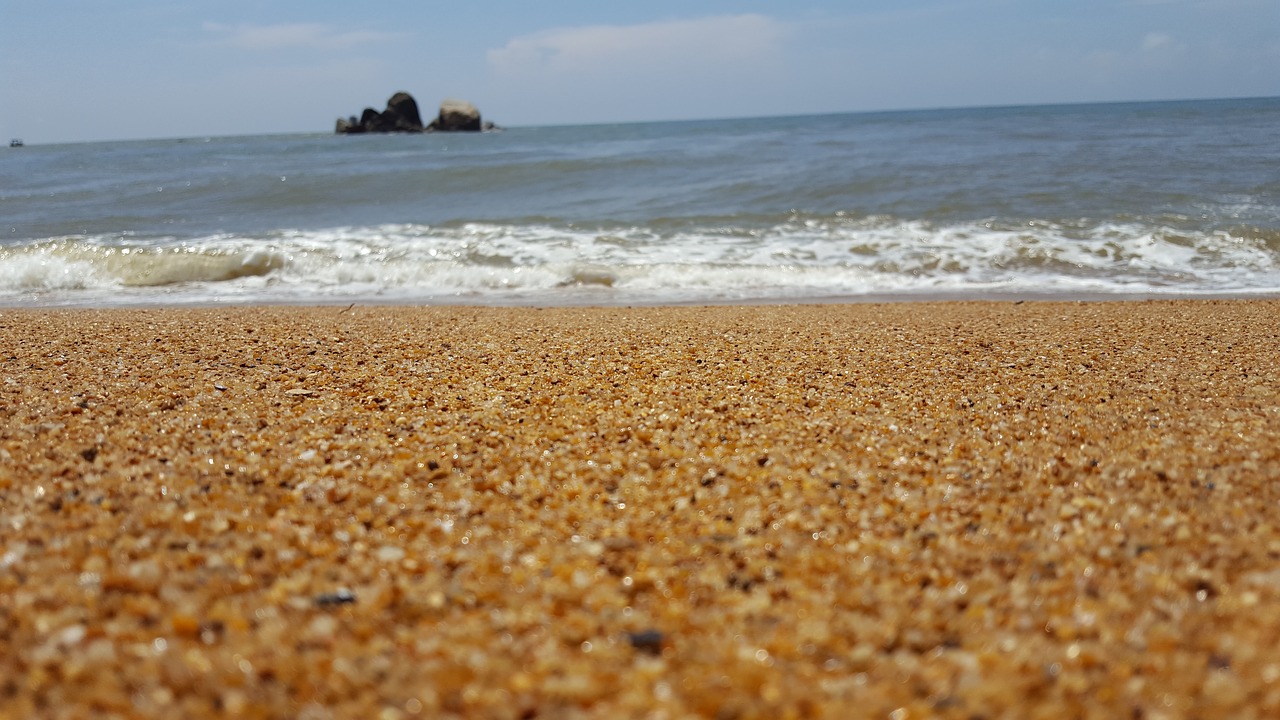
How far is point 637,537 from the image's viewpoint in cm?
256

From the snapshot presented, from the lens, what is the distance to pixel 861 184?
61.3ft

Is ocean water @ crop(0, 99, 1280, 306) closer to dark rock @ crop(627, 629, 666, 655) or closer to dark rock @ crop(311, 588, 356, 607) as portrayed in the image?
dark rock @ crop(311, 588, 356, 607)

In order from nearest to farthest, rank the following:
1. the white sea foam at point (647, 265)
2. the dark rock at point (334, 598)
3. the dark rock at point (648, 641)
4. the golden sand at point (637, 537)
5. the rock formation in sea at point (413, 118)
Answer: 1. the golden sand at point (637, 537)
2. the dark rock at point (648, 641)
3. the dark rock at point (334, 598)
4. the white sea foam at point (647, 265)
5. the rock formation in sea at point (413, 118)

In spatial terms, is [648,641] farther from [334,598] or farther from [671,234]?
[671,234]

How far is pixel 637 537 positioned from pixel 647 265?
8520 mm

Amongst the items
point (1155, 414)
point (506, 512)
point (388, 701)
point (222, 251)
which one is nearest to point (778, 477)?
point (506, 512)

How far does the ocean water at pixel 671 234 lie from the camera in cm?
1010

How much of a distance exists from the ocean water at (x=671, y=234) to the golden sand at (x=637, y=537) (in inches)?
208

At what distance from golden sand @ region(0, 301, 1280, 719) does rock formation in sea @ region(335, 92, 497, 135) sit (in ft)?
251

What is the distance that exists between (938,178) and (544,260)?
12097 millimetres

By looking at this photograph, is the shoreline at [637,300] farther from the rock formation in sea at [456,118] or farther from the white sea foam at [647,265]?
the rock formation in sea at [456,118]

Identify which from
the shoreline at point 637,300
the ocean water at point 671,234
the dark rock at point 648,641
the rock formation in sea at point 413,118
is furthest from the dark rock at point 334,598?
the rock formation in sea at point 413,118

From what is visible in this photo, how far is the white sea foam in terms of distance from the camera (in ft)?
32.3

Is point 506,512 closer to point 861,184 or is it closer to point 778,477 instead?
point 778,477
